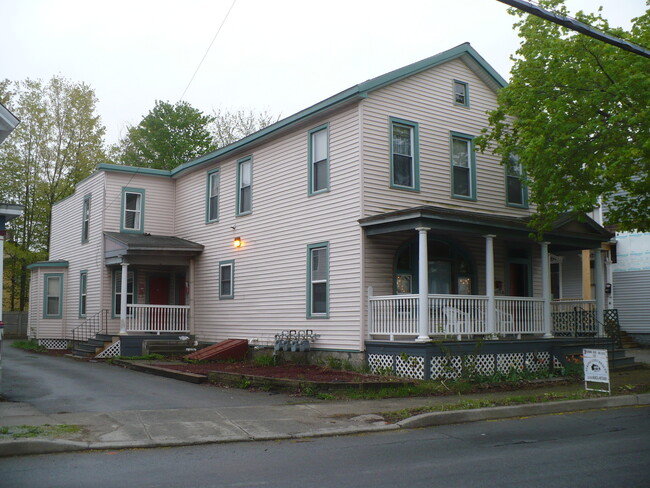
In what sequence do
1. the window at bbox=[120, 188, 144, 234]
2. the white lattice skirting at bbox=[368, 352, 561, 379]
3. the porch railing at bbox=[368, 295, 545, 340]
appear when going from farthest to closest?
the window at bbox=[120, 188, 144, 234] → the porch railing at bbox=[368, 295, 545, 340] → the white lattice skirting at bbox=[368, 352, 561, 379]

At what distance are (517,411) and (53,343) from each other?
22.0 m

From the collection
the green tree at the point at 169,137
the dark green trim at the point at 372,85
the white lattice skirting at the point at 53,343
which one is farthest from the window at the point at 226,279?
the green tree at the point at 169,137

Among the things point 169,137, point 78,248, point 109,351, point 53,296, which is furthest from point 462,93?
point 169,137

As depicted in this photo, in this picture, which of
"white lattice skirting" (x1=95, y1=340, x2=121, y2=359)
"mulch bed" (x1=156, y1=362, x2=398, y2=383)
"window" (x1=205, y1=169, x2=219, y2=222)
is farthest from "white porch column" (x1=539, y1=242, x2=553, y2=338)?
"white lattice skirting" (x1=95, y1=340, x2=121, y2=359)

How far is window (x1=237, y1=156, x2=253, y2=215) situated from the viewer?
68.8 ft

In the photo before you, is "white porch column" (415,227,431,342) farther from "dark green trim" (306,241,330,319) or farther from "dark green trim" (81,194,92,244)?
"dark green trim" (81,194,92,244)

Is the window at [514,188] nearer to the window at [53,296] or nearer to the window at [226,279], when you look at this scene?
the window at [226,279]

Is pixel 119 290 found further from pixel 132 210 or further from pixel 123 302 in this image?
pixel 123 302

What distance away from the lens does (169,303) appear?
25.1 metres

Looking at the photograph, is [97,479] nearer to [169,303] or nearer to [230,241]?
[230,241]

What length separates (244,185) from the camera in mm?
21312

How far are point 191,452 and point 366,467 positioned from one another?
7.91 feet

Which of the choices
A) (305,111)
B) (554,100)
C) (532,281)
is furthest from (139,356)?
(554,100)

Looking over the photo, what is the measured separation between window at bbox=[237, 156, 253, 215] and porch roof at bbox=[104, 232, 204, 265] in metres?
2.74
